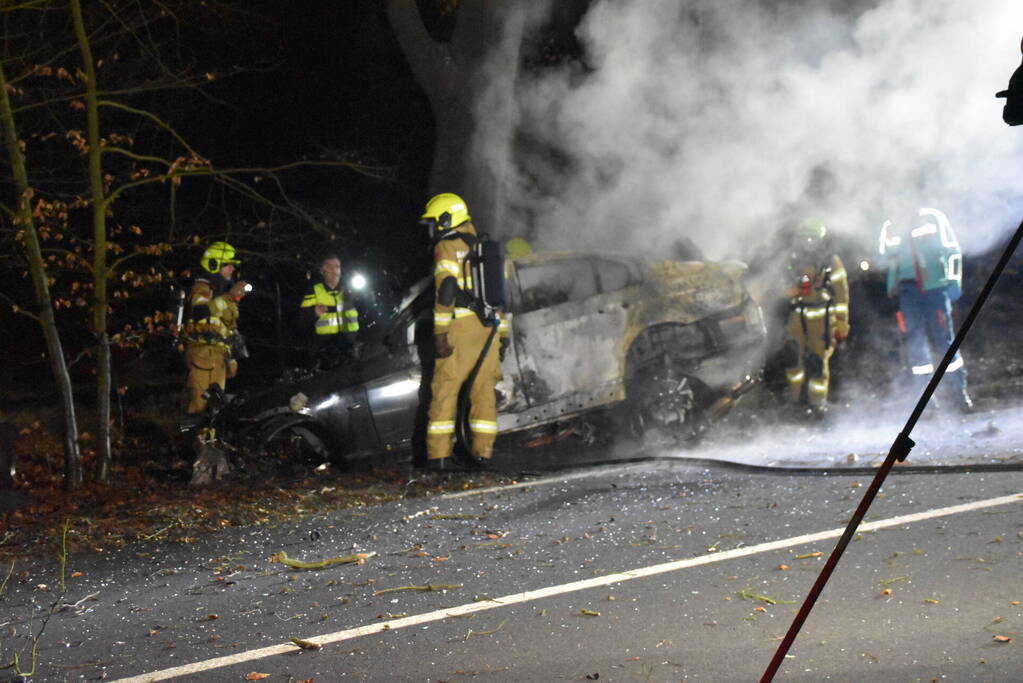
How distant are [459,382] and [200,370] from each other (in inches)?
107

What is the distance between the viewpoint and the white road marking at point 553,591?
4.76 meters

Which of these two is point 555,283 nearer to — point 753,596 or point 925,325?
point 925,325

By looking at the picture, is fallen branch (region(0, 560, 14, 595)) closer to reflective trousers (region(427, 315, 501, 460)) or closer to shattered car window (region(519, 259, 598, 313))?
reflective trousers (region(427, 315, 501, 460))

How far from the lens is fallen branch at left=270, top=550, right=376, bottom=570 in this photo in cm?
644

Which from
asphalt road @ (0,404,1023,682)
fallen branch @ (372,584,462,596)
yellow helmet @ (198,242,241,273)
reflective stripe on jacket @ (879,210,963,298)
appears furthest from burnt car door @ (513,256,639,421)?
fallen branch @ (372,584,462,596)

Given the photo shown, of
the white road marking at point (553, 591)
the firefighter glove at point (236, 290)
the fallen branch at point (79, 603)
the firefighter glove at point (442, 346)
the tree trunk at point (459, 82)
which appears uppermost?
the tree trunk at point (459, 82)

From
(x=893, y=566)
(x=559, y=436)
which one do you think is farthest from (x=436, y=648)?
(x=559, y=436)

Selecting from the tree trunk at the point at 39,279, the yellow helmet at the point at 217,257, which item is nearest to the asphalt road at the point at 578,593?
the tree trunk at the point at 39,279

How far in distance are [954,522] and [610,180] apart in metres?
6.13

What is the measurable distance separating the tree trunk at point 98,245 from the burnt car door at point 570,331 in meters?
3.42

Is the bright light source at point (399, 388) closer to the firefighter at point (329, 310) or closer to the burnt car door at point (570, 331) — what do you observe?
the burnt car door at point (570, 331)

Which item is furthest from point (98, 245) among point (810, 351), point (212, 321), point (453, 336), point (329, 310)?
point (810, 351)

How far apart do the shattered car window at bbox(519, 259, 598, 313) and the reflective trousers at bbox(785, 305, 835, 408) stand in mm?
3033

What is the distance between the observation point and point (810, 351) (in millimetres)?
11836
